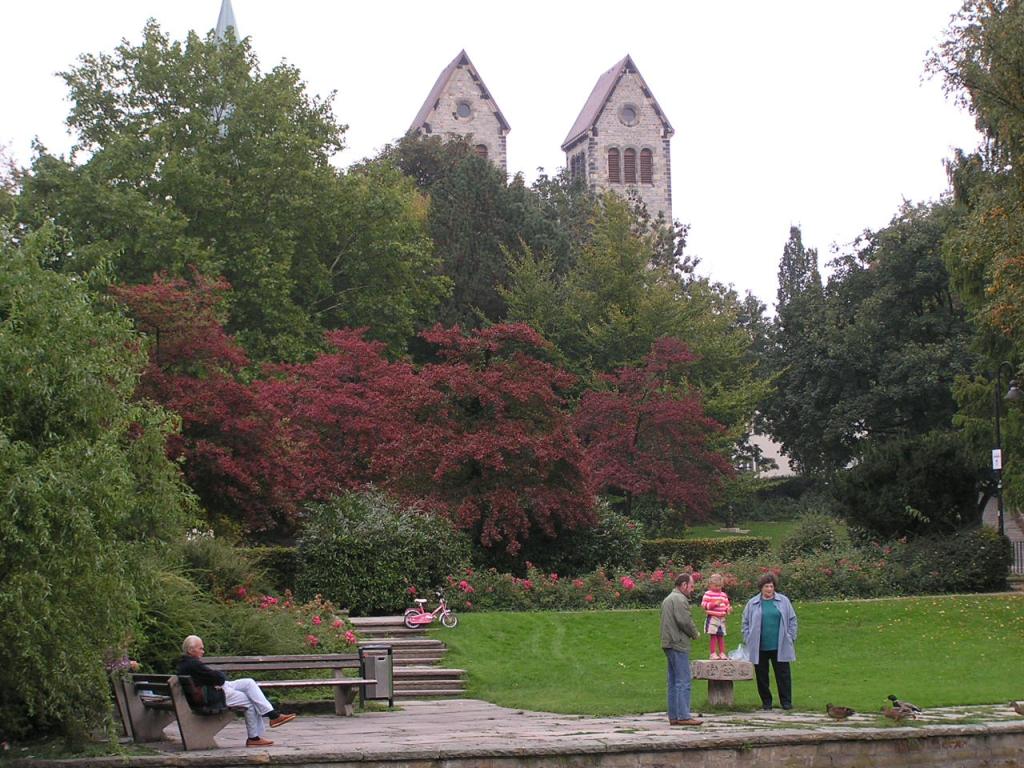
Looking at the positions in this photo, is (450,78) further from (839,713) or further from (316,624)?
(839,713)

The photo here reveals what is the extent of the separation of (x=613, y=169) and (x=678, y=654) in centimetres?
7926

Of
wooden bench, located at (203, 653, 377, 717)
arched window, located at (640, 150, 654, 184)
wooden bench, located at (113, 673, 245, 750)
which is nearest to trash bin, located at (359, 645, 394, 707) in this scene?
wooden bench, located at (203, 653, 377, 717)

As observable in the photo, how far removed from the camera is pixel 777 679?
46.7 ft

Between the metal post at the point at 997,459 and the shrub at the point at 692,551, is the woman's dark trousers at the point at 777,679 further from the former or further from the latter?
the shrub at the point at 692,551

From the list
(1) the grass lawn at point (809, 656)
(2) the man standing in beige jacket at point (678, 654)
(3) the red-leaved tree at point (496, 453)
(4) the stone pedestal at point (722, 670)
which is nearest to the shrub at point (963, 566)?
(1) the grass lawn at point (809, 656)

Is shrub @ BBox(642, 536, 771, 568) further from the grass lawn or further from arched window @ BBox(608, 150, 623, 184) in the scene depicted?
arched window @ BBox(608, 150, 623, 184)

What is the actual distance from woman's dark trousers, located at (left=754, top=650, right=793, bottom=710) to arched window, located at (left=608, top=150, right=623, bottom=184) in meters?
77.3

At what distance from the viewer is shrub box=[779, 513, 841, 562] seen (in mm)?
28922

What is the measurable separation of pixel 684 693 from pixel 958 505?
17.5 metres

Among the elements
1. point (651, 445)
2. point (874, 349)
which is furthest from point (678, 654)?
point (874, 349)

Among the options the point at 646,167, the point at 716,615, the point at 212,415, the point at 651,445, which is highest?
the point at 646,167

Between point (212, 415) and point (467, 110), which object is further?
point (467, 110)

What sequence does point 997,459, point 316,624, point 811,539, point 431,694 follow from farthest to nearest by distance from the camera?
point 811,539, point 997,459, point 316,624, point 431,694

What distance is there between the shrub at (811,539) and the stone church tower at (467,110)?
60612 millimetres
